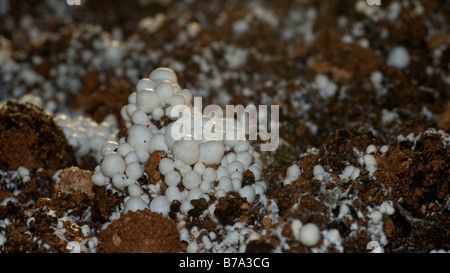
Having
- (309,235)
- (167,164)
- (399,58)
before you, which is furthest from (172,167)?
(399,58)

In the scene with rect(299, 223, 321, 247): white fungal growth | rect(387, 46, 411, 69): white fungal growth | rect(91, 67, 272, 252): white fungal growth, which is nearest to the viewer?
rect(299, 223, 321, 247): white fungal growth

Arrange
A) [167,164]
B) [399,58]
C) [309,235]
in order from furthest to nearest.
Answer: [399,58] < [167,164] < [309,235]

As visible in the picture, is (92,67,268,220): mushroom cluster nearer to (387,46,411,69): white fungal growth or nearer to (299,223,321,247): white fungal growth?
(299,223,321,247): white fungal growth

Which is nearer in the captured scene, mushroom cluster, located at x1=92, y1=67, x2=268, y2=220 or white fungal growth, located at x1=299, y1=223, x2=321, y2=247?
white fungal growth, located at x1=299, y1=223, x2=321, y2=247

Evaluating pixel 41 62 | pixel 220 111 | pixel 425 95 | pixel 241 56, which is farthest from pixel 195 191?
pixel 41 62

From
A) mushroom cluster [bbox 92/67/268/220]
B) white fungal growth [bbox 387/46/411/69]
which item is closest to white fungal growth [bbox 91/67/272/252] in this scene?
mushroom cluster [bbox 92/67/268/220]

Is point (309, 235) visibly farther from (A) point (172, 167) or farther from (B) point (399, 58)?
(B) point (399, 58)

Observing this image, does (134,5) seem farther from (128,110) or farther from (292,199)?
(292,199)

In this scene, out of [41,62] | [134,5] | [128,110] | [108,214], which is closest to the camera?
[108,214]

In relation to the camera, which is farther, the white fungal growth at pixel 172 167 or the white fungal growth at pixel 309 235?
the white fungal growth at pixel 172 167

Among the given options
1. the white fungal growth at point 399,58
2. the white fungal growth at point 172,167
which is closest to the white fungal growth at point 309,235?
the white fungal growth at point 172,167

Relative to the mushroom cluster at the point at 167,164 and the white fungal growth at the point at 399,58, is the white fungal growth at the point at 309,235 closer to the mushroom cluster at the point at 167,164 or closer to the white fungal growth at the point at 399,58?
the mushroom cluster at the point at 167,164
